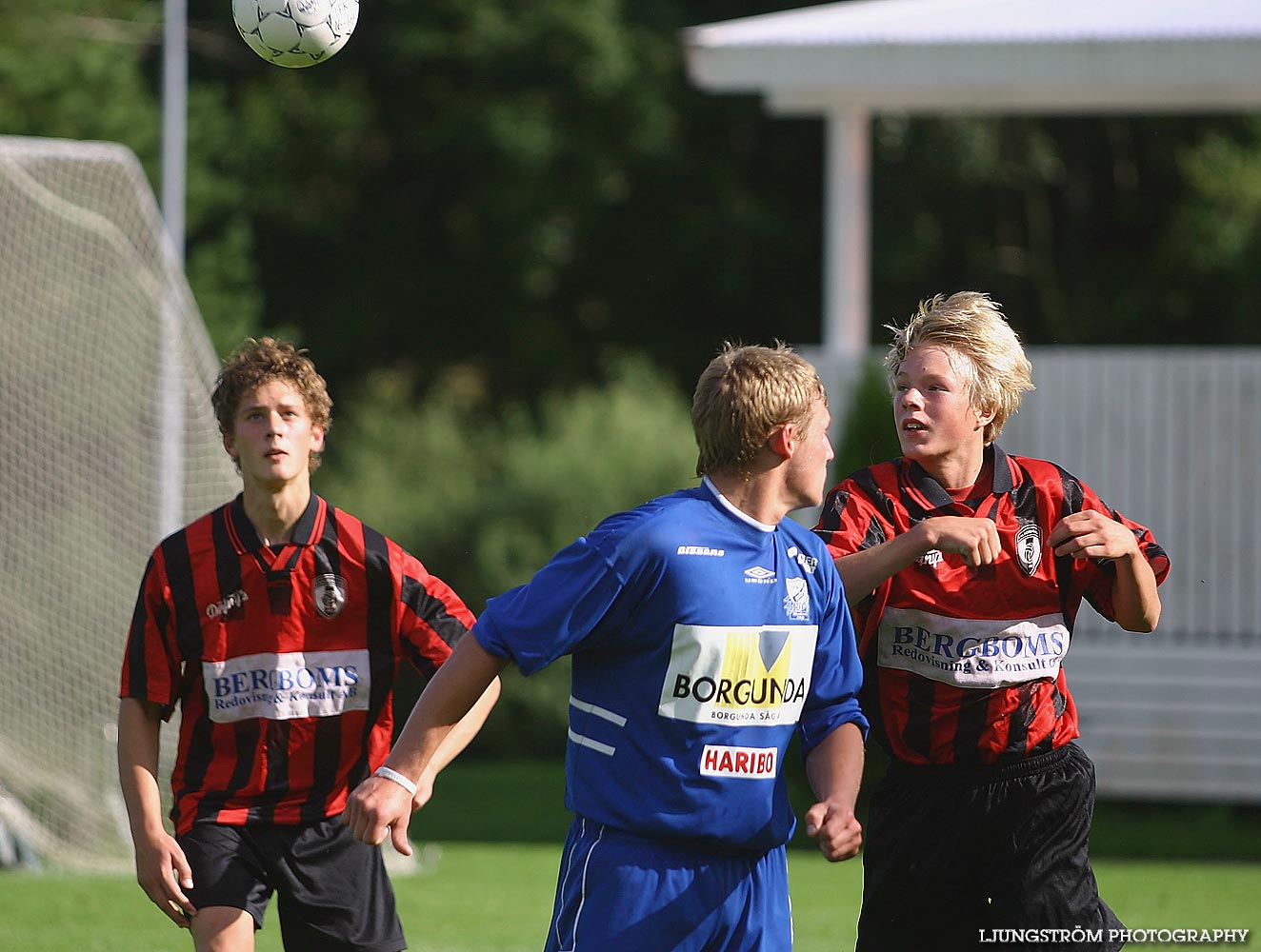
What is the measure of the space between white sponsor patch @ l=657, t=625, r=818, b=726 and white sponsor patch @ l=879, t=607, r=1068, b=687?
584 mm

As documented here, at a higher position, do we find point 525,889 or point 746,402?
point 746,402

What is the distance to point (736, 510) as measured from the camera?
3.48 meters

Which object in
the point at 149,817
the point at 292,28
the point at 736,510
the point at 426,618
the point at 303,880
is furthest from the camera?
the point at 292,28

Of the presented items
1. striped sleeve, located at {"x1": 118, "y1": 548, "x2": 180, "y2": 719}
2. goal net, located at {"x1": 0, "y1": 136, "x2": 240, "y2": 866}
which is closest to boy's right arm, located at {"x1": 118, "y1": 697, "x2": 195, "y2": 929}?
striped sleeve, located at {"x1": 118, "y1": 548, "x2": 180, "y2": 719}

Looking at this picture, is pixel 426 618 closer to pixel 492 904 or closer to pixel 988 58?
pixel 492 904

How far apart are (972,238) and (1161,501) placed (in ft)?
44.7

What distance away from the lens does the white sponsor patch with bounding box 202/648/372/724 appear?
4.17 m

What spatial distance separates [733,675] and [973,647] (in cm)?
81

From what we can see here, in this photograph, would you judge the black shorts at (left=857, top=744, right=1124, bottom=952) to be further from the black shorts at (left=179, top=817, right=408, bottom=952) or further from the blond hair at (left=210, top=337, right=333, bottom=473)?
the blond hair at (left=210, top=337, right=333, bottom=473)

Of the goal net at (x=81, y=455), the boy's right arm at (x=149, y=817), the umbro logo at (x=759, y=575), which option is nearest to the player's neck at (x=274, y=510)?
the boy's right arm at (x=149, y=817)

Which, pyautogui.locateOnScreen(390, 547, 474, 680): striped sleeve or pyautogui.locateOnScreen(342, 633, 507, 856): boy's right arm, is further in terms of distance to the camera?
pyautogui.locateOnScreen(390, 547, 474, 680): striped sleeve

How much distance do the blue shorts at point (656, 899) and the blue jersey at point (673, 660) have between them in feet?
0.16

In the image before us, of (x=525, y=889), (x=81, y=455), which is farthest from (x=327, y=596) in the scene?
(x=81, y=455)

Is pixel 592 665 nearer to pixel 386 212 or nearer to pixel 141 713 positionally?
pixel 141 713
